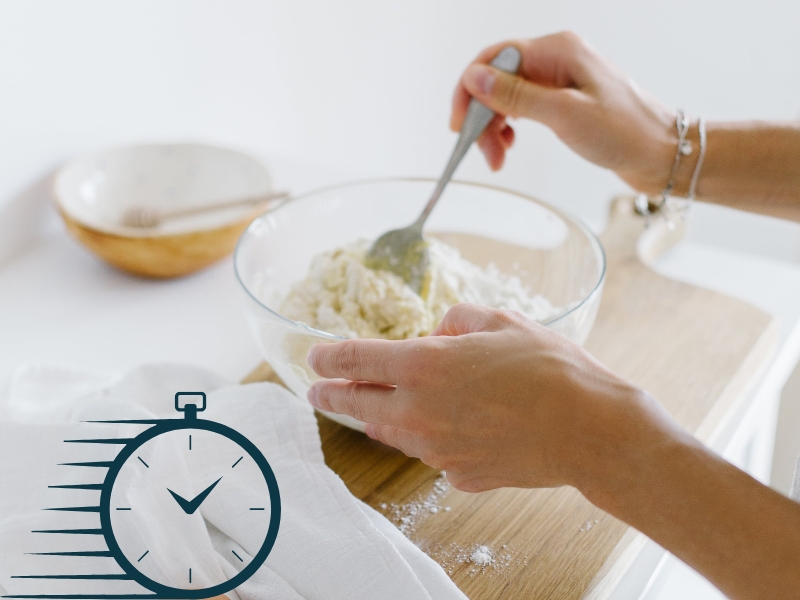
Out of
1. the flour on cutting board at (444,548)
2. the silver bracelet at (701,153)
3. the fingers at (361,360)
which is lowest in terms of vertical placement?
the flour on cutting board at (444,548)

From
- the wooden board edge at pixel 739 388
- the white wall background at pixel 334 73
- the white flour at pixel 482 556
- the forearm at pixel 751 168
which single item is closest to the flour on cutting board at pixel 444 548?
the white flour at pixel 482 556

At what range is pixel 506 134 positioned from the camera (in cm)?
113

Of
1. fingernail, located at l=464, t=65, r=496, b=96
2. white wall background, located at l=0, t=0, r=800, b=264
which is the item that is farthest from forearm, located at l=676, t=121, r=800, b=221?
white wall background, located at l=0, t=0, r=800, b=264

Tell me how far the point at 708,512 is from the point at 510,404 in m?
0.16

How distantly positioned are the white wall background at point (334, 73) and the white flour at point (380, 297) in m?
0.55

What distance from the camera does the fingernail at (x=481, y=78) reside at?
98cm

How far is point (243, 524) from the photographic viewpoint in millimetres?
652

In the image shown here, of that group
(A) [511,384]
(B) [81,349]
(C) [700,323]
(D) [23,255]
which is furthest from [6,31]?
(C) [700,323]

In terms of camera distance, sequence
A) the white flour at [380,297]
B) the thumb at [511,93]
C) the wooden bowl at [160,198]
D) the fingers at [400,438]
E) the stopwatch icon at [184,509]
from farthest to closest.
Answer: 1. the wooden bowl at [160,198]
2. the thumb at [511,93]
3. the white flour at [380,297]
4. the fingers at [400,438]
5. the stopwatch icon at [184,509]

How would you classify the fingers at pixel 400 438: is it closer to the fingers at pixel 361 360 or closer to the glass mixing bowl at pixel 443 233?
the fingers at pixel 361 360

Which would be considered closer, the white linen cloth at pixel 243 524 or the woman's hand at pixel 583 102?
the white linen cloth at pixel 243 524

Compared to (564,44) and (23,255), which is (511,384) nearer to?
(564,44)

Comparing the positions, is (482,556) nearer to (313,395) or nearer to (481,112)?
(313,395)

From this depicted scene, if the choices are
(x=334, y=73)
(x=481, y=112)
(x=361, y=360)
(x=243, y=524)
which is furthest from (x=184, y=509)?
(x=334, y=73)
